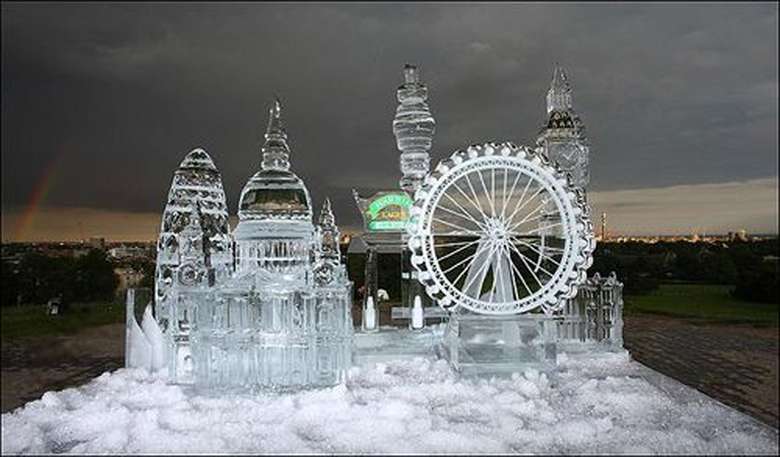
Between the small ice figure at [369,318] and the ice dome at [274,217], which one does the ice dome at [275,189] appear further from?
the small ice figure at [369,318]

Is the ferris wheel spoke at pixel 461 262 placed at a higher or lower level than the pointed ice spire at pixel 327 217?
lower

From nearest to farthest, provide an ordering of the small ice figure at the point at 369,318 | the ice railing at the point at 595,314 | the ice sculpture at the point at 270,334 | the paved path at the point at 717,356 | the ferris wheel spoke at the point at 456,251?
the paved path at the point at 717,356, the ice sculpture at the point at 270,334, the ferris wheel spoke at the point at 456,251, the ice railing at the point at 595,314, the small ice figure at the point at 369,318

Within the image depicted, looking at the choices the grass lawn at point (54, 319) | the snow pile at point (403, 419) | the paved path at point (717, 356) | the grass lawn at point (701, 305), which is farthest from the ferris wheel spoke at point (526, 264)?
the grass lawn at point (54, 319)

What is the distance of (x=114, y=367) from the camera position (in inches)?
329

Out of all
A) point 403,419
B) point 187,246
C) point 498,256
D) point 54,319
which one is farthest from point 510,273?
point 54,319

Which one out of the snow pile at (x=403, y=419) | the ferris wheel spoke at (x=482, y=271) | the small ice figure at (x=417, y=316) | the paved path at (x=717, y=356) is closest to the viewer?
the snow pile at (x=403, y=419)

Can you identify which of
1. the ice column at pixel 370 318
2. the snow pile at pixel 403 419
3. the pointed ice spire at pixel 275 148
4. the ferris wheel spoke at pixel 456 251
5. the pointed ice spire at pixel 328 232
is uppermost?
the pointed ice spire at pixel 275 148

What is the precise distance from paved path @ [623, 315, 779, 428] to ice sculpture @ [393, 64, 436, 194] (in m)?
4.22

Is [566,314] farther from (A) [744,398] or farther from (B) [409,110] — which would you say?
(B) [409,110]

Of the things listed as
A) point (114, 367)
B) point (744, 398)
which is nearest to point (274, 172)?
point (114, 367)

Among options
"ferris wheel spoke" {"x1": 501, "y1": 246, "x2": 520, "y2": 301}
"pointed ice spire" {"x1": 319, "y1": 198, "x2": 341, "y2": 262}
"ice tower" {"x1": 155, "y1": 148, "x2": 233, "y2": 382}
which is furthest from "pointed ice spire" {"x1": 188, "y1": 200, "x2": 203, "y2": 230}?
"ferris wheel spoke" {"x1": 501, "y1": 246, "x2": 520, "y2": 301}

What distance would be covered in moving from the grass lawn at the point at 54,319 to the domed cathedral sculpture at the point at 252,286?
25.3 inches

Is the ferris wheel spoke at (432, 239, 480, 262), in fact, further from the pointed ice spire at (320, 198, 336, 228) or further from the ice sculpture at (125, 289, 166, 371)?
the ice sculpture at (125, 289, 166, 371)

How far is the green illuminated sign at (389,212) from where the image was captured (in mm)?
10781
